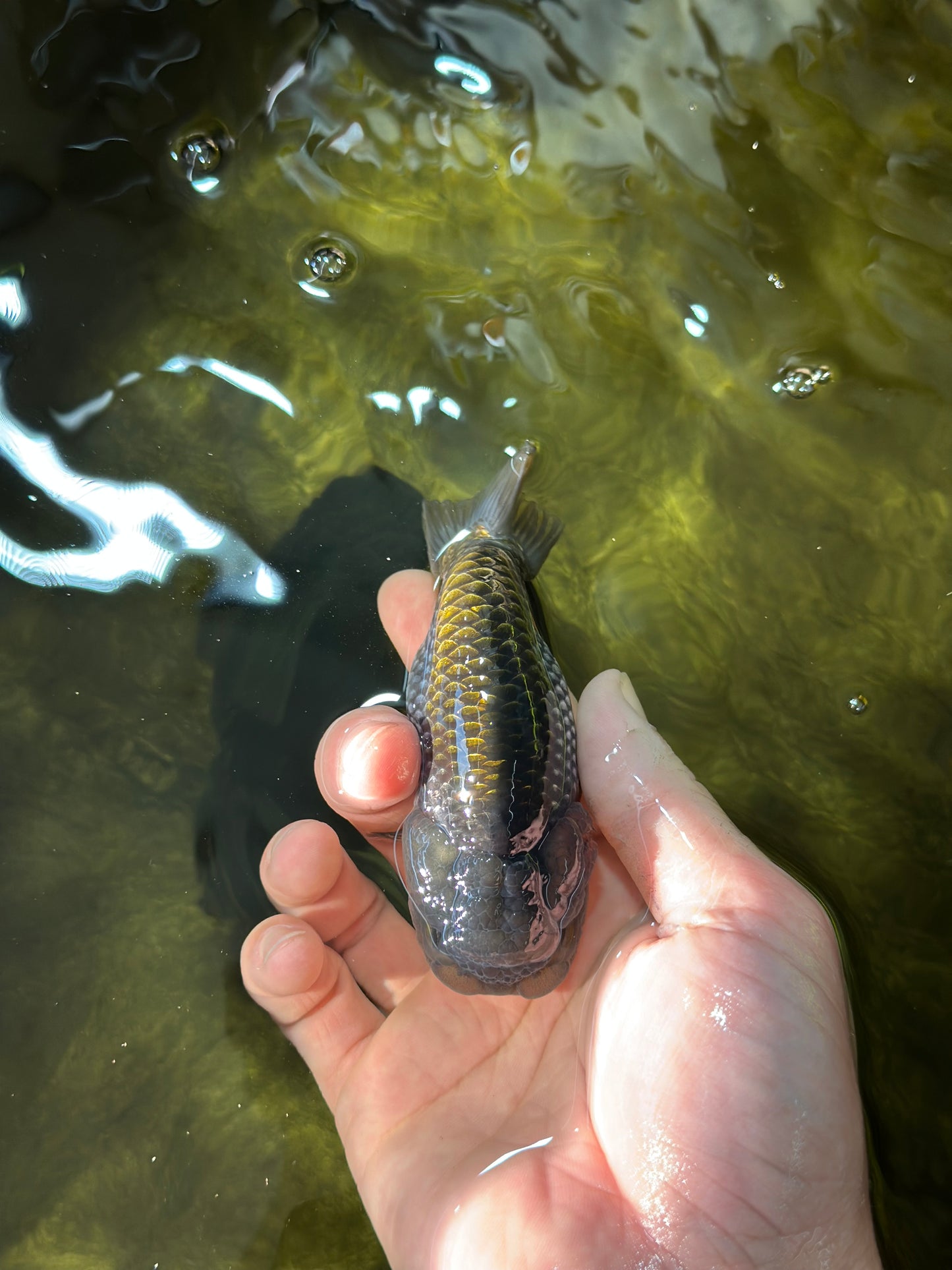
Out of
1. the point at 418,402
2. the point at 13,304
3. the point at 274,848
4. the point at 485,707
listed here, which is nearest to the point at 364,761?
the point at 485,707

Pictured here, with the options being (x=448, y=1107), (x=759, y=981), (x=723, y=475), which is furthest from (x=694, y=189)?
(x=448, y=1107)

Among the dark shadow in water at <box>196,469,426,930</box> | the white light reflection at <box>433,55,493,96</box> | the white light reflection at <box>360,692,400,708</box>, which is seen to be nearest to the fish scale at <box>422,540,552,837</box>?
the white light reflection at <box>360,692,400,708</box>

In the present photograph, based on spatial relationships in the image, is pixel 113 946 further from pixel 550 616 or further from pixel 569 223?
pixel 569 223

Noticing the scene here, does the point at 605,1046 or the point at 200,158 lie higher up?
the point at 200,158

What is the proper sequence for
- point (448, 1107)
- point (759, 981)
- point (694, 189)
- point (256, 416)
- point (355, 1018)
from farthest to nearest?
point (256, 416) < point (694, 189) < point (355, 1018) < point (448, 1107) < point (759, 981)

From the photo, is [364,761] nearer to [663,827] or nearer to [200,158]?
[663,827]

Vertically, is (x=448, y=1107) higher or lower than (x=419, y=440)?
lower

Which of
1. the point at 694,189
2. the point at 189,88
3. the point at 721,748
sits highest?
the point at 694,189
